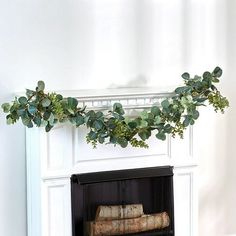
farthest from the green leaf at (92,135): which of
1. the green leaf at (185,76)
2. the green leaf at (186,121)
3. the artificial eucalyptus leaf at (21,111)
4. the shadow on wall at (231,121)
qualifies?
the shadow on wall at (231,121)

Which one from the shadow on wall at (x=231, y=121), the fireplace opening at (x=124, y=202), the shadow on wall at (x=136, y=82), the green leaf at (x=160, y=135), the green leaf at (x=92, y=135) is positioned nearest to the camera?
the green leaf at (x=92, y=135)

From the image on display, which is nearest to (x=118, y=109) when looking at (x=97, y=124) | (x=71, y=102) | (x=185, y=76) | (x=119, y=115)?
(x=119, y=115)

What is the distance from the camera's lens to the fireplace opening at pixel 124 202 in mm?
3189

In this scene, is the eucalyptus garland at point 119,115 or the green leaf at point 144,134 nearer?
the eucalyptus garland at point 119,115

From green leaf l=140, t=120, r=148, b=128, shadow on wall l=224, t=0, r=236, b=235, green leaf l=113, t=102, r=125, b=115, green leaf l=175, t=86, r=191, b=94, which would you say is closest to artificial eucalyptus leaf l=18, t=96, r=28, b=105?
green leaf l=113, t=102, r=125, b=115

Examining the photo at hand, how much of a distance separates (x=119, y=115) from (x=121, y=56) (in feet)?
1.71

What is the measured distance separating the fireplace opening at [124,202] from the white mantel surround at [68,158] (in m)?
0.05

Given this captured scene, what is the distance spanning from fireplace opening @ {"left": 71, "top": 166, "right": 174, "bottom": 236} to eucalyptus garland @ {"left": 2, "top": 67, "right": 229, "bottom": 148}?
197 millimetres

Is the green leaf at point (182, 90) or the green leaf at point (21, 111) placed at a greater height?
the green leaf at point (182, 90)

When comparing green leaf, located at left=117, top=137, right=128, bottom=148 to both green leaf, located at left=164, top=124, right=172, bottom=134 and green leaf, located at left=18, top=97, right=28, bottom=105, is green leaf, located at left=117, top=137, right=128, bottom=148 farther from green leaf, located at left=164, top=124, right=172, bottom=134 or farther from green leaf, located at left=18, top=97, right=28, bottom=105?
green leaf, located at left=18, top=97, right=28, bottom=105

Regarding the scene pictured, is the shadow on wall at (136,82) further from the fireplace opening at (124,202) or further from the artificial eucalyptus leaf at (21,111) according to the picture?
the artificial eucalyptus leaf at (21,111)

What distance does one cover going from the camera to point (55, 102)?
114 inches

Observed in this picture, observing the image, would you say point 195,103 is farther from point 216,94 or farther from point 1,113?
point 1,113

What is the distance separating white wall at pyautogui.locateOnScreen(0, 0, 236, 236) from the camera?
3.20m
